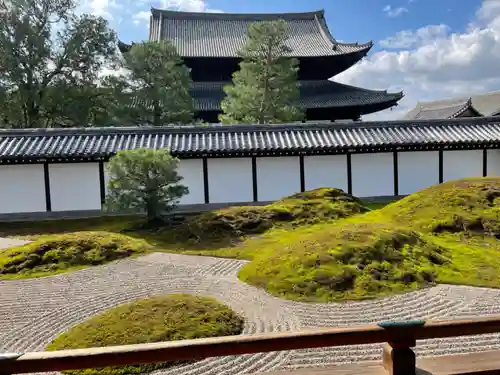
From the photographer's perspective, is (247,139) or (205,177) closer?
(205,177)

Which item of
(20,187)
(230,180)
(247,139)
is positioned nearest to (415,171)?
(247,139)

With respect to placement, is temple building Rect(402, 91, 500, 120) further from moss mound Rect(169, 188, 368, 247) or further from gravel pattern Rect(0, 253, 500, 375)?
gravel pattern Rect(0, 253, 500, 375)

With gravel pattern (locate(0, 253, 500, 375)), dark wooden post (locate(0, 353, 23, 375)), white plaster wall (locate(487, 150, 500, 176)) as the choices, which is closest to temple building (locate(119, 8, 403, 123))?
white plaster wall (locate(487, 150, 500, 176))

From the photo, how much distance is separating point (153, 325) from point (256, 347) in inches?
123

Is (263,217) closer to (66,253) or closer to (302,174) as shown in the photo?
(302,174)

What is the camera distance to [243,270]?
927 cm

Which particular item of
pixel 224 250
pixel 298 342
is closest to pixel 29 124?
pixel 224 250

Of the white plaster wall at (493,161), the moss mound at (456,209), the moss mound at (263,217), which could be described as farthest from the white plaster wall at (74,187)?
the white plaster wall at (493,161)

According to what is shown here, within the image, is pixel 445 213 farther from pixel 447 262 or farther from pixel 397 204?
pixel 447 262

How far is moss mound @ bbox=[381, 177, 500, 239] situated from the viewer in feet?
38.3

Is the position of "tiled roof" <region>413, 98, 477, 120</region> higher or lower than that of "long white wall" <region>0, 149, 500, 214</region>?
higher

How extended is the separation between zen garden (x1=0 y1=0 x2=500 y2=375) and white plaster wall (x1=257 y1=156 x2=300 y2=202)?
2900 millimetres

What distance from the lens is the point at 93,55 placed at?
101 ft

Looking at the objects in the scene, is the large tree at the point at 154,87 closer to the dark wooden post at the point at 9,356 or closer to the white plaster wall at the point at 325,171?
the white plaster wall at the point at 325,171
